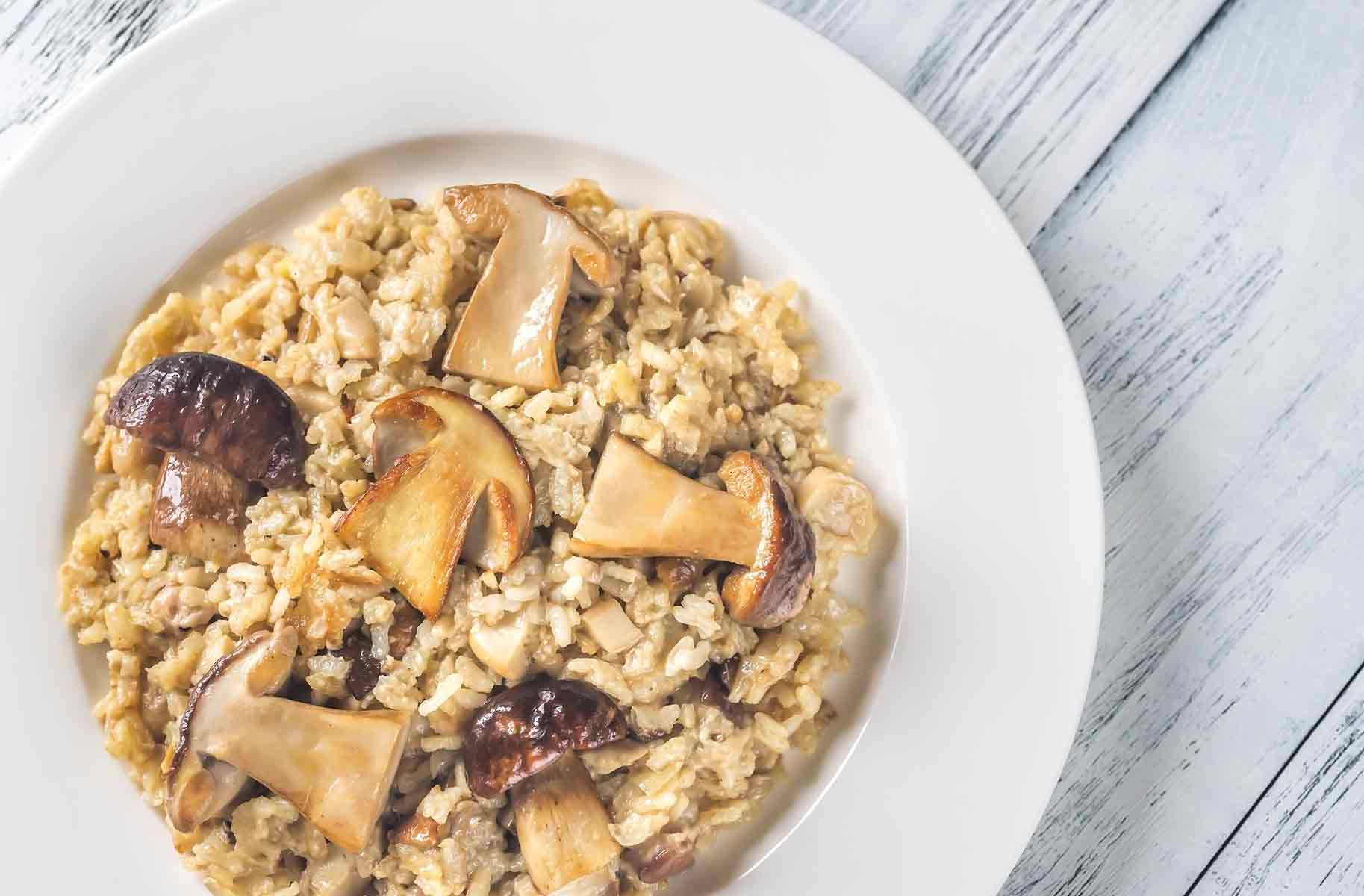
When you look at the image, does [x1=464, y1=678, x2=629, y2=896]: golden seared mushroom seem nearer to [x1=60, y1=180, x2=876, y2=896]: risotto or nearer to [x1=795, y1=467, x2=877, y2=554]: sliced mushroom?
[x1=60, y1=180, x2=876, y2=896]: risotto

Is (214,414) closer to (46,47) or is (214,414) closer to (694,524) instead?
(694,524)

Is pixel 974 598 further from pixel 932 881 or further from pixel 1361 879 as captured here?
pixel 1361 879

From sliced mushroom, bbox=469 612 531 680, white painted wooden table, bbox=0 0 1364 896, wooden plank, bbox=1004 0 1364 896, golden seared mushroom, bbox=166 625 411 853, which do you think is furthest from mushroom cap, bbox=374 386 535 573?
wooden plank, bbox=1004 0 1364 896

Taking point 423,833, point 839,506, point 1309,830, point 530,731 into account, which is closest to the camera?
point 530,731

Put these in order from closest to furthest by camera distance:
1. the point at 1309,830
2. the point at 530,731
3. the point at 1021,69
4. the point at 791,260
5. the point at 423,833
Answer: the point at 530,731
the point at 423,833
the point at 791,260
the point at 1021,69
the point at 1309,830

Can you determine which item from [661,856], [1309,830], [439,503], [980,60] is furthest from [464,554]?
[1309,830]

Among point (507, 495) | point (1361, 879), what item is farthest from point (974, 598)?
point (1361, 879)

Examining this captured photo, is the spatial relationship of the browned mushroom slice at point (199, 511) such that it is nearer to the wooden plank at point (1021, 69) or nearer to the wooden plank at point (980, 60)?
the wooden plank at point (980, 60)
